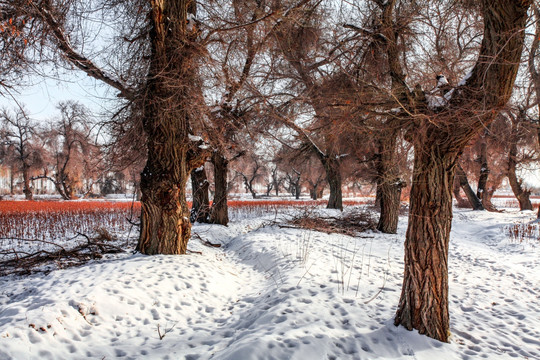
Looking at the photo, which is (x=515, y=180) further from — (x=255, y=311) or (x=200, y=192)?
(x=255, y=311)

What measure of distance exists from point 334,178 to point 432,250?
12.5 metres

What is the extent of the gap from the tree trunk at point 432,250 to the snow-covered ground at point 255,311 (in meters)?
0.21

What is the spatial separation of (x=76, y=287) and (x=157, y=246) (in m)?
1.87

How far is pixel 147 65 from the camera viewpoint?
568 cm

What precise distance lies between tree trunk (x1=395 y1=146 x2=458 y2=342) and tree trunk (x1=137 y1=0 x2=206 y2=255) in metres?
4.34

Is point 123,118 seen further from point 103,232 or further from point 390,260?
point 390,260

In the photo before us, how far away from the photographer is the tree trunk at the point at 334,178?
588 inches

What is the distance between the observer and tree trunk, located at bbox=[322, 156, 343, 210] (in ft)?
49.0

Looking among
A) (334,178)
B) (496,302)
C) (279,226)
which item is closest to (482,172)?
(334,178)

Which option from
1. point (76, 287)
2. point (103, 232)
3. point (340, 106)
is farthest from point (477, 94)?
point (103, 232)

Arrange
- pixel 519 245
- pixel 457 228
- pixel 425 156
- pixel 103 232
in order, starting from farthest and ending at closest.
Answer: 1. pixel 457 228
2. pixel 519 245
3. pixel 103 232
4. pixel 425 156

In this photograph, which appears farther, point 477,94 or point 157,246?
A: point 157,246

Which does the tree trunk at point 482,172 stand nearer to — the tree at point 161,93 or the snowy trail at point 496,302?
the snowy trail at point 496,302

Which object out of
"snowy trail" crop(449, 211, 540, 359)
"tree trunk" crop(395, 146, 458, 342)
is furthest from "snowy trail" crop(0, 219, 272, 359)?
"snowy trail" crop(449, 211, 540, 359)
